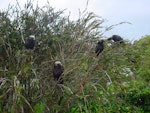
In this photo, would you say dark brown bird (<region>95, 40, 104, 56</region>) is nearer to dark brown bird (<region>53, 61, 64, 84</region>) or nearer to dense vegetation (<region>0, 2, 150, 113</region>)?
dense vegetation (<region>0, 2, 150, 113</region>)

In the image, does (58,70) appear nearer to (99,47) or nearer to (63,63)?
(63,63)

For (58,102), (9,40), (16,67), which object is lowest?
(58,102)

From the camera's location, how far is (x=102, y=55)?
5.19m

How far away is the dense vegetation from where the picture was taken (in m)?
4.56

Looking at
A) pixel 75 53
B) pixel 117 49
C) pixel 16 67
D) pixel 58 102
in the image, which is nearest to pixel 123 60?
pixel 117 49

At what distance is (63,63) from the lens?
15.5ft

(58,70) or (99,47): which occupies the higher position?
(99,47)

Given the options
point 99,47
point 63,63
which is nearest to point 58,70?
point 63,63

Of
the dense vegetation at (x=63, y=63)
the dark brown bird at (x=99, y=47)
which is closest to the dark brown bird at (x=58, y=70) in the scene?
the dense vegetation at (x=63, y=63)

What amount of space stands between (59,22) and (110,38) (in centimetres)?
76

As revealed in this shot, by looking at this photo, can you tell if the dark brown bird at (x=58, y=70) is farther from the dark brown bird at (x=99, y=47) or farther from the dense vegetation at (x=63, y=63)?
the dark brown bird at (x=99, y=47)

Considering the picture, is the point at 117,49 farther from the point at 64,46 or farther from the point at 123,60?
the point at 64,46

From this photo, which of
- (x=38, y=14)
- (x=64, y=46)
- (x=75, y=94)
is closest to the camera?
(x=75, y=94)

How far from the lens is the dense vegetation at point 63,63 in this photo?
15.0ft
